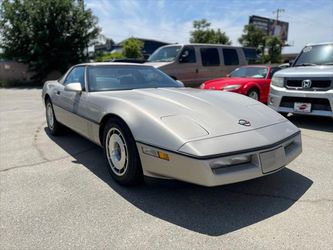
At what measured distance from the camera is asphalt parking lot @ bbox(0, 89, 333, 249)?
2295 mm

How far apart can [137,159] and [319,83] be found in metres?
4.20

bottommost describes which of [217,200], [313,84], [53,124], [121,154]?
[217,200]

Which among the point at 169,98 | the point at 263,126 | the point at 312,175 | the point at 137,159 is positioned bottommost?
the point at 312,175

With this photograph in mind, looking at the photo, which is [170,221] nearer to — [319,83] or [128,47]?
[319,83]

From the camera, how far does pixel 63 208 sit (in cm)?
279

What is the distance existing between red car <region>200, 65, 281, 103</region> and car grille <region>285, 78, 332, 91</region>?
1.55 meters

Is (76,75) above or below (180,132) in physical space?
above

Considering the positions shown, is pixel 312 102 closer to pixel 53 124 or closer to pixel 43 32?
pixel 53 124

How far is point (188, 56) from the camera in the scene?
9617 millimetres

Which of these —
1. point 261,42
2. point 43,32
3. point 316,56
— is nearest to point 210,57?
point 316,56

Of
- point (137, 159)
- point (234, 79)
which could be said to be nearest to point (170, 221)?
point (137, 159)

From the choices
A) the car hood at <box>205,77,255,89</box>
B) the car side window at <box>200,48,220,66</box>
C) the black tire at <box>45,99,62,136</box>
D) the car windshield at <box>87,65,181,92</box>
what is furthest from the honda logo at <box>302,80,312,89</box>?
the car side window at <box>200,48,220,66</box>

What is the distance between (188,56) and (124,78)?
19.0 feet

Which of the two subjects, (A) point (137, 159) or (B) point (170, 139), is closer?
(B) point (170, 139)
